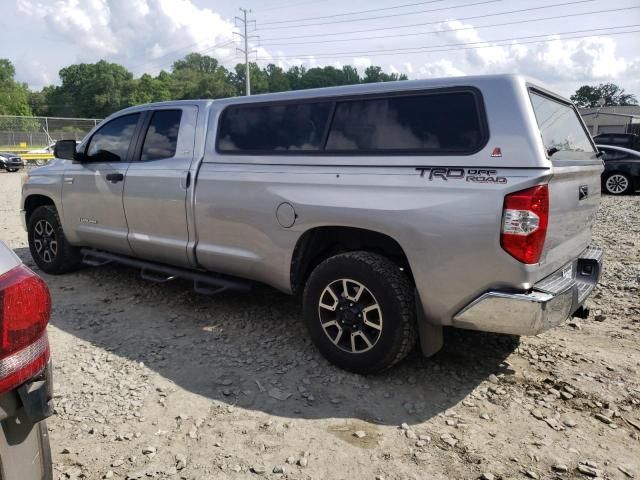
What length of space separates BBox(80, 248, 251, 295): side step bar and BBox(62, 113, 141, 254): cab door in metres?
0.10

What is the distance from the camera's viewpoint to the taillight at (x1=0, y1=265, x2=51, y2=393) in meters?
1.64

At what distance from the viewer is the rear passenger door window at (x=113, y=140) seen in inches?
194

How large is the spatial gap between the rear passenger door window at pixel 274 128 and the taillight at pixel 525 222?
141cm

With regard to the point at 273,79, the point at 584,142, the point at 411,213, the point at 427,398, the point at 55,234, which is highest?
the point at 273,79

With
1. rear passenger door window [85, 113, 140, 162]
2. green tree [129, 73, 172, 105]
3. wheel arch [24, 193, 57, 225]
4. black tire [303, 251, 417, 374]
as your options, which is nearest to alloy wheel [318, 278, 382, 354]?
black tire [303, 251, 417, 374]

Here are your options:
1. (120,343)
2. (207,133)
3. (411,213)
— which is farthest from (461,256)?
(120,343)

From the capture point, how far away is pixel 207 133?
4.26 metres

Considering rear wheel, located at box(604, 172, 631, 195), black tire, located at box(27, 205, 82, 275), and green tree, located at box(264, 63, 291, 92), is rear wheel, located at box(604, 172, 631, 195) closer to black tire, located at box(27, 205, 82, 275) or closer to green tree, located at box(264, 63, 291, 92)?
black tire, located at box(27, 205, 82, 275)

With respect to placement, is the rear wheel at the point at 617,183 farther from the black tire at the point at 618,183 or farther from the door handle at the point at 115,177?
the door handle at the point at 115,177

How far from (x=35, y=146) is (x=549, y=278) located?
36221 millimetres

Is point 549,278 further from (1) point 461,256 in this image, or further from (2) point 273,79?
(2) point 273,79

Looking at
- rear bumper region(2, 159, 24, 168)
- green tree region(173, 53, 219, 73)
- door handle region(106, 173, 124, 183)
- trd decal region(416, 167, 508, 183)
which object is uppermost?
green tree region(173, 53, 219, 73)

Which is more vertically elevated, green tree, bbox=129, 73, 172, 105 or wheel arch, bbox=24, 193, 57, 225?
green tree, bbox=129, 73, 172, 105

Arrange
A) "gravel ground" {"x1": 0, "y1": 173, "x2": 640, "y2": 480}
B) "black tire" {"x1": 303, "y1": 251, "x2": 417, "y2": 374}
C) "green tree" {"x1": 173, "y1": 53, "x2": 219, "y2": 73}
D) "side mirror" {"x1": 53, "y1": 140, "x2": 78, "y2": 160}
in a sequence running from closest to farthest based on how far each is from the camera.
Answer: "gravel ground" {"x1": 0, "y1": 173, "x2": 640, "y2": 480}, "black tire" {"x1": 303, "y1": 251, "x2": 417, "y2": 374}, "side mirror" {"x1": 53, "y1": 140, "x2": 78, "y2": 160}, "green tree" {"x1": 173, "y1": 53, "x2": 219, "y2": 73}
